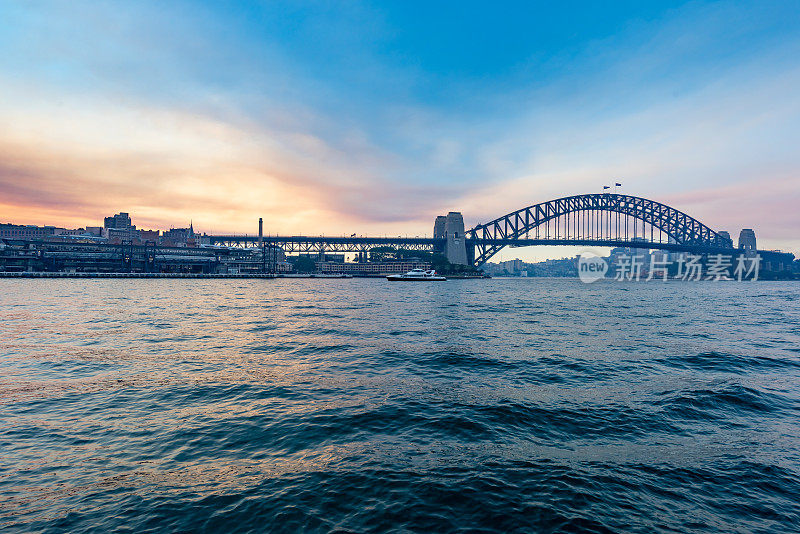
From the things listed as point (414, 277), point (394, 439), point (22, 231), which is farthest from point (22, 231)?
point (394, 439)

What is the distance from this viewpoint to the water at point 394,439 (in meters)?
6.07

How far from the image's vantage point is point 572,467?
746 cm

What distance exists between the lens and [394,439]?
884cm

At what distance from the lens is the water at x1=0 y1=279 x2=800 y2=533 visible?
6.07 metres

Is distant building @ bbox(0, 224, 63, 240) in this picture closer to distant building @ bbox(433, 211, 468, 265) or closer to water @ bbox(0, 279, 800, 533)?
distant building @ bbox(433, 211, 468, 265)

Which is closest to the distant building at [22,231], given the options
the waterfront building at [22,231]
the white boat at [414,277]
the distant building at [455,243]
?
the waterfront building at [22,231]

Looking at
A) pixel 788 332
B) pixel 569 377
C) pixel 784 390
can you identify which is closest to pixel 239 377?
pixel 569 377

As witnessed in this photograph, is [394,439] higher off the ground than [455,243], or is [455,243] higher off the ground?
[455,243]

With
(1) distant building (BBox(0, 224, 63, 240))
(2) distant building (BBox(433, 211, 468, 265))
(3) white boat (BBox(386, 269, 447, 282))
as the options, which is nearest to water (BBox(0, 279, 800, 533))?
(3) white boat (BBox(386, 269, 447, 282))

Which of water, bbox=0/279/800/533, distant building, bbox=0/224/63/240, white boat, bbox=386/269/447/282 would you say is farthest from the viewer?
distant building, bbox=0/224/63/240

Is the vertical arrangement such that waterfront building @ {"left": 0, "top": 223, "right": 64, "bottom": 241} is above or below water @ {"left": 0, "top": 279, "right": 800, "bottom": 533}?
above

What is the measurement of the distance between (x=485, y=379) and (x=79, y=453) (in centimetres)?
1202

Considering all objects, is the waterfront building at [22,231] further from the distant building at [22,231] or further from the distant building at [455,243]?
the distant building at [455,243]

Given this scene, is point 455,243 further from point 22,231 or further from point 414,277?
point 22,231
